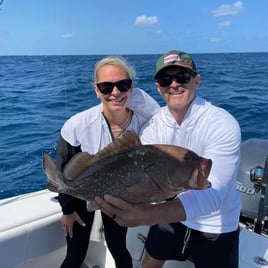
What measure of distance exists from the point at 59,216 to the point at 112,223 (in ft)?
1.91

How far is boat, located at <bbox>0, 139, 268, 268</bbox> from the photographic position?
2.74m

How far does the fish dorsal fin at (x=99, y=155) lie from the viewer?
5.97 ft

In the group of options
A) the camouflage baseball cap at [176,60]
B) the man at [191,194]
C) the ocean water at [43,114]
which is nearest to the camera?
the man at [191,194]

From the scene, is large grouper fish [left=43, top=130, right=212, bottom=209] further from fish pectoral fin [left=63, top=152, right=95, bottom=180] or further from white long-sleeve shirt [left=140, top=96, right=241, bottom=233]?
white long-sleeve shirt [left=140, top=96, right=241, bottom=233]

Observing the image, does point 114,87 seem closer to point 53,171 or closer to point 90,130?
point 90,130

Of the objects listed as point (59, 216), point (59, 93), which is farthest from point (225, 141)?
point (59, 93)

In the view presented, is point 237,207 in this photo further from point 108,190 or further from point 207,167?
point 108,190

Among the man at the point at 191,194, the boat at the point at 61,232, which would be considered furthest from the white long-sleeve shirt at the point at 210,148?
the boat at the point at 61,232

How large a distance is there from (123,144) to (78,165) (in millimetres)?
319

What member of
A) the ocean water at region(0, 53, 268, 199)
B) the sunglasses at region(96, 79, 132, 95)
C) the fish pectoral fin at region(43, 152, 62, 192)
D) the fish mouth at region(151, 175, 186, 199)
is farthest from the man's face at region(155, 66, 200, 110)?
the ocean water at region(0, 53, 268, 199)

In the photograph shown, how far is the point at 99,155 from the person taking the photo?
73.5 inches

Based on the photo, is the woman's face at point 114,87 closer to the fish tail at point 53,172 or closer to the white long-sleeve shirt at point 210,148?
the white long-sleeve shirt at point 210,148

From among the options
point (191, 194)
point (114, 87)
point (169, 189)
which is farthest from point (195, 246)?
point (114, 87)

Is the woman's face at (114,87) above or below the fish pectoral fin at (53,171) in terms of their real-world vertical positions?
above
